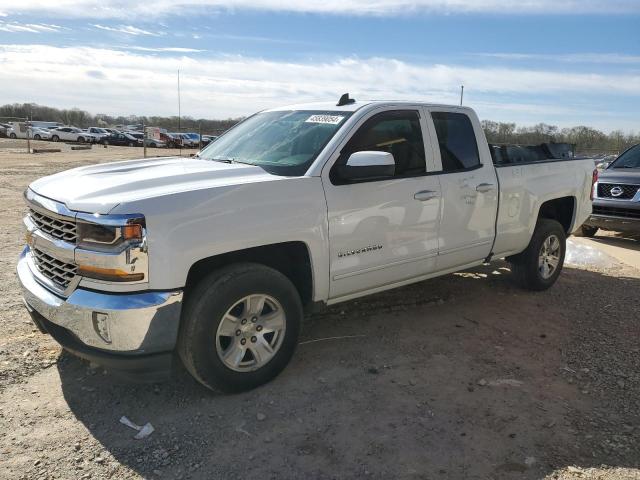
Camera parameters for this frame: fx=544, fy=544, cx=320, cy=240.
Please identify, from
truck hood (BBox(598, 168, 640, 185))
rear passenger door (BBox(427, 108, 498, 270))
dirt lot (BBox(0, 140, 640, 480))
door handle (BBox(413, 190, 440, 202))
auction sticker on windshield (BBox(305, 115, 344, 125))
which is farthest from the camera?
truck hood (BBox(598, 168, 640, 185))

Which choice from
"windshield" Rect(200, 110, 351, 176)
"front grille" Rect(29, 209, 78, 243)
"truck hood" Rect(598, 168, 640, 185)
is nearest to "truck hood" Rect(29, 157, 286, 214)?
"front grille" Rect(29, 209, 78, 243)

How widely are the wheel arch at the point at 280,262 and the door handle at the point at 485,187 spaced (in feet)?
6.53

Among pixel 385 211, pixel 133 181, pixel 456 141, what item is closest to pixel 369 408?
pixel 385 211

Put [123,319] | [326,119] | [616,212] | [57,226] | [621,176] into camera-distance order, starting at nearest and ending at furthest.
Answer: [123,319]
[57,226]
[326,119]
[616,212]
[621,176]

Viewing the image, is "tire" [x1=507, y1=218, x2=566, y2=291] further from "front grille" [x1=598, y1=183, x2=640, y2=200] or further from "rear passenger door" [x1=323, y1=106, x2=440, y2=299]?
"front grille" [x1=598, y1=183, x2=640, y2=200]

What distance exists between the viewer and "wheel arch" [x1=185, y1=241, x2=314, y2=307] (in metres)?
3.46

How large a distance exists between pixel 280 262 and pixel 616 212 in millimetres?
8010

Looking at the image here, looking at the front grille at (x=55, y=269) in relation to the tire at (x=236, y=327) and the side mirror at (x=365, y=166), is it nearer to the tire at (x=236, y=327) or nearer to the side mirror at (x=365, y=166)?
the tire at (x=236, y=327)

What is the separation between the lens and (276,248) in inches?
148

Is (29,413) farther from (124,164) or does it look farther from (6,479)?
(124,164)

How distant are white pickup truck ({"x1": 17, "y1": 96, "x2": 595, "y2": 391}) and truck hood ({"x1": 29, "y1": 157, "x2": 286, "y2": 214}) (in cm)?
2

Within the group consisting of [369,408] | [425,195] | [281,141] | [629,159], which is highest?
[281,141]

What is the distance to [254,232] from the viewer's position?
3428 mm

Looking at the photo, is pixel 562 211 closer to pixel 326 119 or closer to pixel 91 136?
pixel 326 119
